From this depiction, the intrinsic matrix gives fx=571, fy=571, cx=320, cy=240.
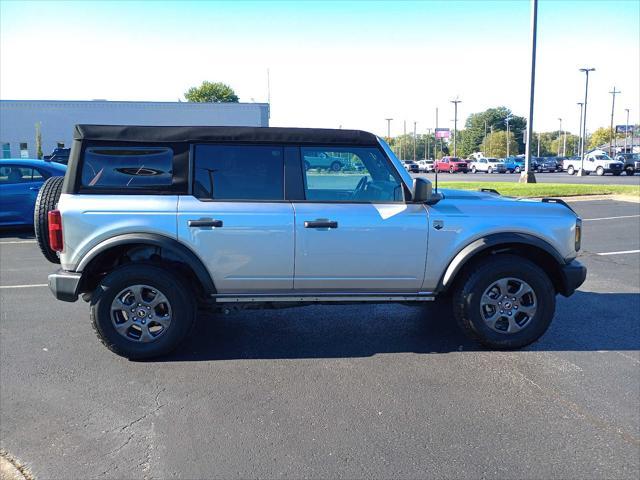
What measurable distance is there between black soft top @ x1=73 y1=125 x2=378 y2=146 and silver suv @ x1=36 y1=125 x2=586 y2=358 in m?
0.01

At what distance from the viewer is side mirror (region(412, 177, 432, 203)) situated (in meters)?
4.64

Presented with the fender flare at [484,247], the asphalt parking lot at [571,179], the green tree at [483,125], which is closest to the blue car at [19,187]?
the fender flare at [484,247]

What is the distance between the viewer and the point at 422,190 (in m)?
4.66

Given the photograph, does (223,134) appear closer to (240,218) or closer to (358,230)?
(240,218)

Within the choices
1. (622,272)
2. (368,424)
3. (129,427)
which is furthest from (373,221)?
(622,272)

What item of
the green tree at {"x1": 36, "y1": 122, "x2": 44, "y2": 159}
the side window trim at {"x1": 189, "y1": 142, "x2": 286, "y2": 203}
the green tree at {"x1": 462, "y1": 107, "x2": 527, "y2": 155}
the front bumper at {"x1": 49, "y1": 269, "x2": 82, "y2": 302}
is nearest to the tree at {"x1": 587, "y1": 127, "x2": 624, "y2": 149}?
the green tree at {"x1": 462, "y1": 107, "x2": 527, "y2": 155}

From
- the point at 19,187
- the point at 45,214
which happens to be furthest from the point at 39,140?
the point at 45,214

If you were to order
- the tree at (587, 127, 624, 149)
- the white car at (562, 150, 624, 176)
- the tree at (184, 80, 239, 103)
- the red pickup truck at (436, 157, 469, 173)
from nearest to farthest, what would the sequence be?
the white car at (562, 150, 624, 176), the red pickup truck at (436, 157, 469, 173), the tree at (184, 80, 239, 103), the tree at (587, 127, 624, 149)

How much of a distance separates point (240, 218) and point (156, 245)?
696 millimetres

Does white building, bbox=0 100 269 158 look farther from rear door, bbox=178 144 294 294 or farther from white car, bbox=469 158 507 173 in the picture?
rear door, bbox=178 144 294 294

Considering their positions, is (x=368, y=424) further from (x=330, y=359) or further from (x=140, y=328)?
(x=140, y=328)

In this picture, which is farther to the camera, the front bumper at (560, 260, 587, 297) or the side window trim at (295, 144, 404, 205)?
the front bumper at (560, 260, 587, 297)

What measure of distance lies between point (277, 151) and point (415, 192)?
1202 mm

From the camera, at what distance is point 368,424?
3.58m
